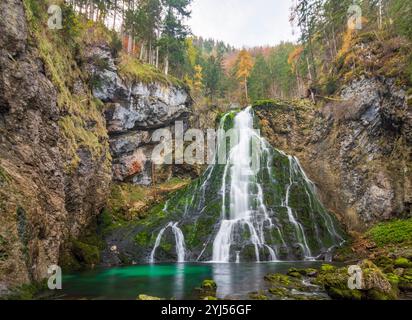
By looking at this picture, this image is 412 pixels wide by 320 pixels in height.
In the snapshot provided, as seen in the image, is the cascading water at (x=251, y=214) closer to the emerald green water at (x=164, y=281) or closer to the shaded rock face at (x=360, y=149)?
the shaded rock face at (x=360, y=149)

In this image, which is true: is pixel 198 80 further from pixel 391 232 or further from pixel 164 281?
pixel 164 281

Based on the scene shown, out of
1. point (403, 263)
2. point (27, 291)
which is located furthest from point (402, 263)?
point (27, 291)

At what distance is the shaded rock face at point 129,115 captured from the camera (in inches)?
1154

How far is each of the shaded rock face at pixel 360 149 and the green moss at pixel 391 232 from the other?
38.4 inches

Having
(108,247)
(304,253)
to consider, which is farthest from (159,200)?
(304,253)

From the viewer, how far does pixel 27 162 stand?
13.7 meters

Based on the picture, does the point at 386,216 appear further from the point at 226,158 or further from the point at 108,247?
the point at 108,247

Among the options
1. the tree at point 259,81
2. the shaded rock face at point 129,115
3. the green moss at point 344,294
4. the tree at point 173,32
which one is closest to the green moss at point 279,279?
the green moss at point 344,294

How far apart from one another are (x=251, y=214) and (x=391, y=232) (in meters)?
9.52

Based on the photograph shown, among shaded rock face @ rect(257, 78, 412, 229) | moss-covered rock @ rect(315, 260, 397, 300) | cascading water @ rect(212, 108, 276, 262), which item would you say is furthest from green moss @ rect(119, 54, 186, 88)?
moss-covered rock @ rect(315, 260, 397, 300)

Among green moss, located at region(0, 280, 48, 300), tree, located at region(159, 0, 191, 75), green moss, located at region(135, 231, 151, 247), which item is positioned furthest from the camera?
tree, located at region(159, 0, 191, 75)

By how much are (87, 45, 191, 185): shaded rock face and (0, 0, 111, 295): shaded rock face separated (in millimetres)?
10703

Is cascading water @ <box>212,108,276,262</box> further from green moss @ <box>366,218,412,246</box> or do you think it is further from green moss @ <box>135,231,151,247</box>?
green moss @ <box>366,218,412,246</box>

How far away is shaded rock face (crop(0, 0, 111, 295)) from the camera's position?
35.2ft
